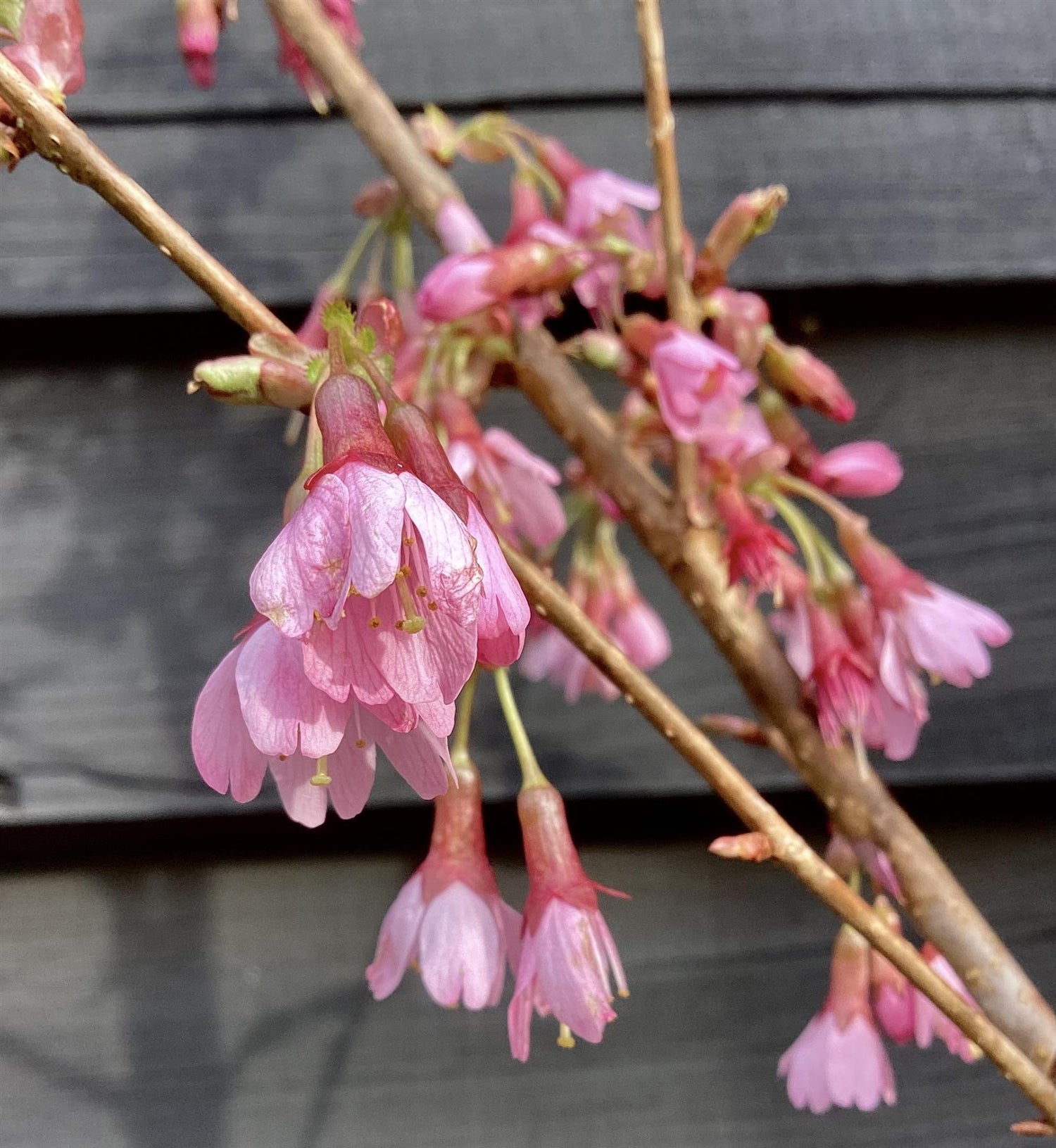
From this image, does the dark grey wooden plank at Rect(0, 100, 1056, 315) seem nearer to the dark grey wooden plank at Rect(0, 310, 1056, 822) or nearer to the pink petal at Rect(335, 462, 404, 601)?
Result: the dark grey wooden plank at Rect(0, 310, 1056, 822)

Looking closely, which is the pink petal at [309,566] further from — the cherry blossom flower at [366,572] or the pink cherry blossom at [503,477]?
the pink cherry blossom at [503,477]

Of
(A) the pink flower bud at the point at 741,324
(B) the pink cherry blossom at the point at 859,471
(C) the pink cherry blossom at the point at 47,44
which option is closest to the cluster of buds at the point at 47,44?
(C) the pink cherry blossom at the point at 47,44

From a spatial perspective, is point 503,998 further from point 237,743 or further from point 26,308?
point 26,308

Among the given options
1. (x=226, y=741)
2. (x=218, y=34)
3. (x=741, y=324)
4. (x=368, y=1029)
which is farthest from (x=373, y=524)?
(x=368, y=1029)

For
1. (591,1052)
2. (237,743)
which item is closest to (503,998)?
(591,1052)

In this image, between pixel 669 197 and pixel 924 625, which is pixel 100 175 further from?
pixel 924 625

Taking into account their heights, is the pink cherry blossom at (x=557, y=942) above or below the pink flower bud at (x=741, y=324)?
below

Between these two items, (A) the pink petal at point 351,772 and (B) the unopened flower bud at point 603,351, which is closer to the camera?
(A) the pink petal at point 351,772
